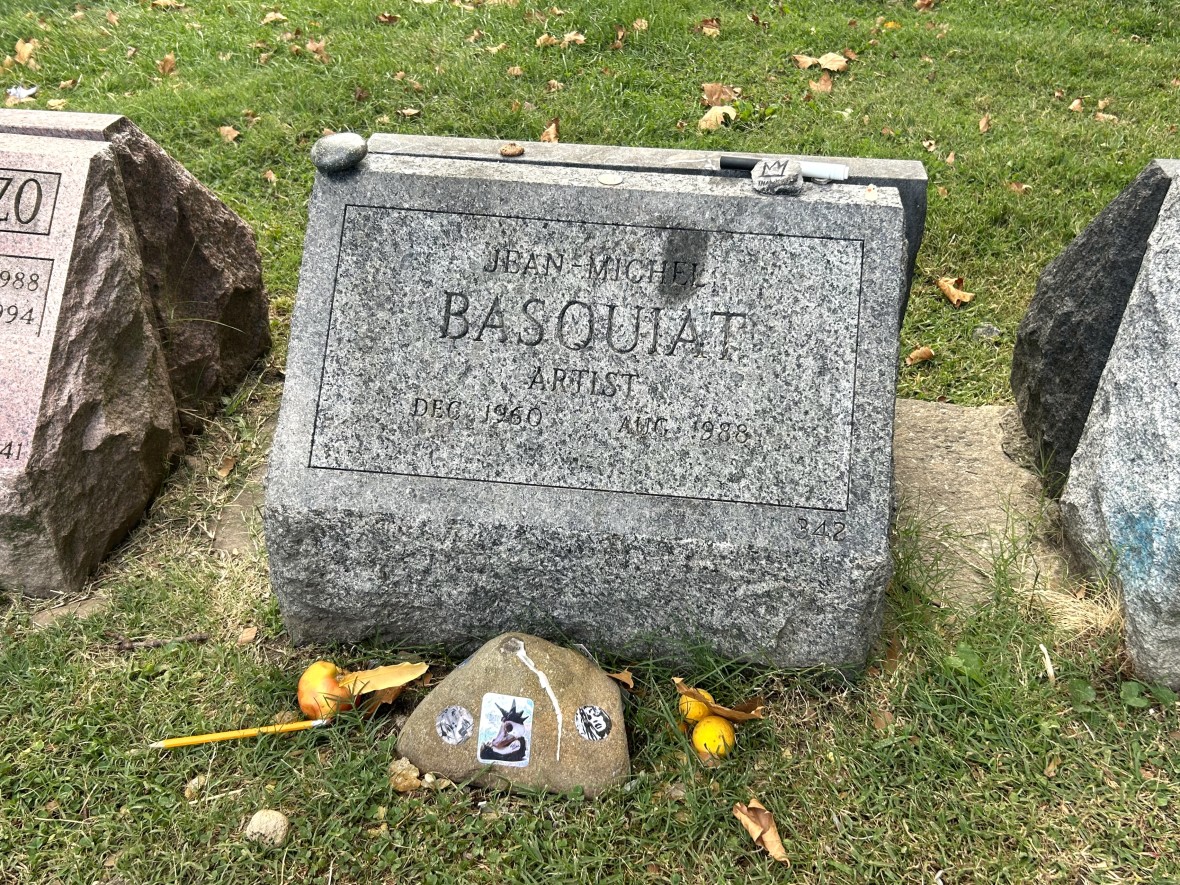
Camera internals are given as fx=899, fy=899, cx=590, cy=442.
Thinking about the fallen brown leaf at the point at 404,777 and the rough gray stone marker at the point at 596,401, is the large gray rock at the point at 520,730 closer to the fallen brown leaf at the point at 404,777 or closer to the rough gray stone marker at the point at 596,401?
the fallen brown leaf at the point at 404,777

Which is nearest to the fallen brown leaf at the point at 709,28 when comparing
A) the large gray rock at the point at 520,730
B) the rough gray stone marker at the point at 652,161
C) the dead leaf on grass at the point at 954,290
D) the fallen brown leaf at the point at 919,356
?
Result: the dead leaf on grass at the point at 954,290

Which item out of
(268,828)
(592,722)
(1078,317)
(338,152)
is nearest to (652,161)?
(338,152)

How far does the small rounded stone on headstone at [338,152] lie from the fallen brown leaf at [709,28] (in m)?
4.03

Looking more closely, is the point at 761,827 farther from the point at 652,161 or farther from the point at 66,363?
the point at 66,363

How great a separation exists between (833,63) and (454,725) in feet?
16.0

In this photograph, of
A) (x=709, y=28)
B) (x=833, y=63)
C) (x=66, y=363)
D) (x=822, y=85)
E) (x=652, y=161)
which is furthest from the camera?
(x=709, y=28)

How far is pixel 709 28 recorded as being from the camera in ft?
18.9

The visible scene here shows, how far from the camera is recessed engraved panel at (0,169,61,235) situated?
279 centimetres

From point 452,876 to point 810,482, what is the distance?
4.17 ft

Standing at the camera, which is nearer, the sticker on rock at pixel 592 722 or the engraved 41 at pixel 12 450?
the sticker on rock at pixel 592 722

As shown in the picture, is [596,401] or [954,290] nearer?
[596,401]

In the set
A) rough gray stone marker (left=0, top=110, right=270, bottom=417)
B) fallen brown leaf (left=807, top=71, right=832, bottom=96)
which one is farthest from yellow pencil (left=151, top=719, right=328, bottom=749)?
fallen brown leaf (left=807, top=71, right=832, bottom=96)

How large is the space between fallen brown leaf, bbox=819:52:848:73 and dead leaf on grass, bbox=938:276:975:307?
193 cm

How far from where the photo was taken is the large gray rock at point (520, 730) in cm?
218
